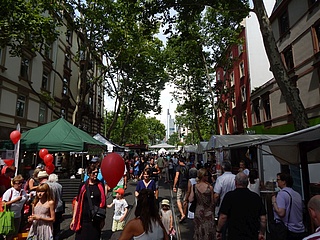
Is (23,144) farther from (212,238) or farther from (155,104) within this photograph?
(155,104)

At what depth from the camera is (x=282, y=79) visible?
7113 millimetres

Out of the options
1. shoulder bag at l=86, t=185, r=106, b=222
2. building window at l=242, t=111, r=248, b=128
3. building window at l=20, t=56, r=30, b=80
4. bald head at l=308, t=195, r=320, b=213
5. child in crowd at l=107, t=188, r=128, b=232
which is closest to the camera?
bald head at l=308, t=195, r=320, b=213

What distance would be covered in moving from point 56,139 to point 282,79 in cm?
849

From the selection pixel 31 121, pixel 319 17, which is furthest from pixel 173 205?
pixel 31 121

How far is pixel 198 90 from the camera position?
82.6ft

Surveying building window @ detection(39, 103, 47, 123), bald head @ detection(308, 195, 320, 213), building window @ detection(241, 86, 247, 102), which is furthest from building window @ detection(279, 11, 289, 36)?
building window @ detection(39, 103, 47, 123)

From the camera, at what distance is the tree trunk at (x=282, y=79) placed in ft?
22.4

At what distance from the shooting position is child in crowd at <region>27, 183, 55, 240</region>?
4.33m

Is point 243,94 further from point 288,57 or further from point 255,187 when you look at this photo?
point 255,187

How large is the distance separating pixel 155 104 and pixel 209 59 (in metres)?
10.6

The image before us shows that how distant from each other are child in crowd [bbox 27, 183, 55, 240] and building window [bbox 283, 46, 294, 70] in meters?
17.1

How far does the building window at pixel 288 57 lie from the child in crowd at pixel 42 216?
1713cm

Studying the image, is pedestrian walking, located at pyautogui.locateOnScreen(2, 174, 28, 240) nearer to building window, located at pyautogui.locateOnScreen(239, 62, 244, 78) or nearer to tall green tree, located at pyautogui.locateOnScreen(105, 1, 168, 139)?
tall green tree, located at pyautogui.locateOnScreen(105, 1, 168, 139)

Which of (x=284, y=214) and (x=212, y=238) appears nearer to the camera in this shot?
(x=284, y=214)
